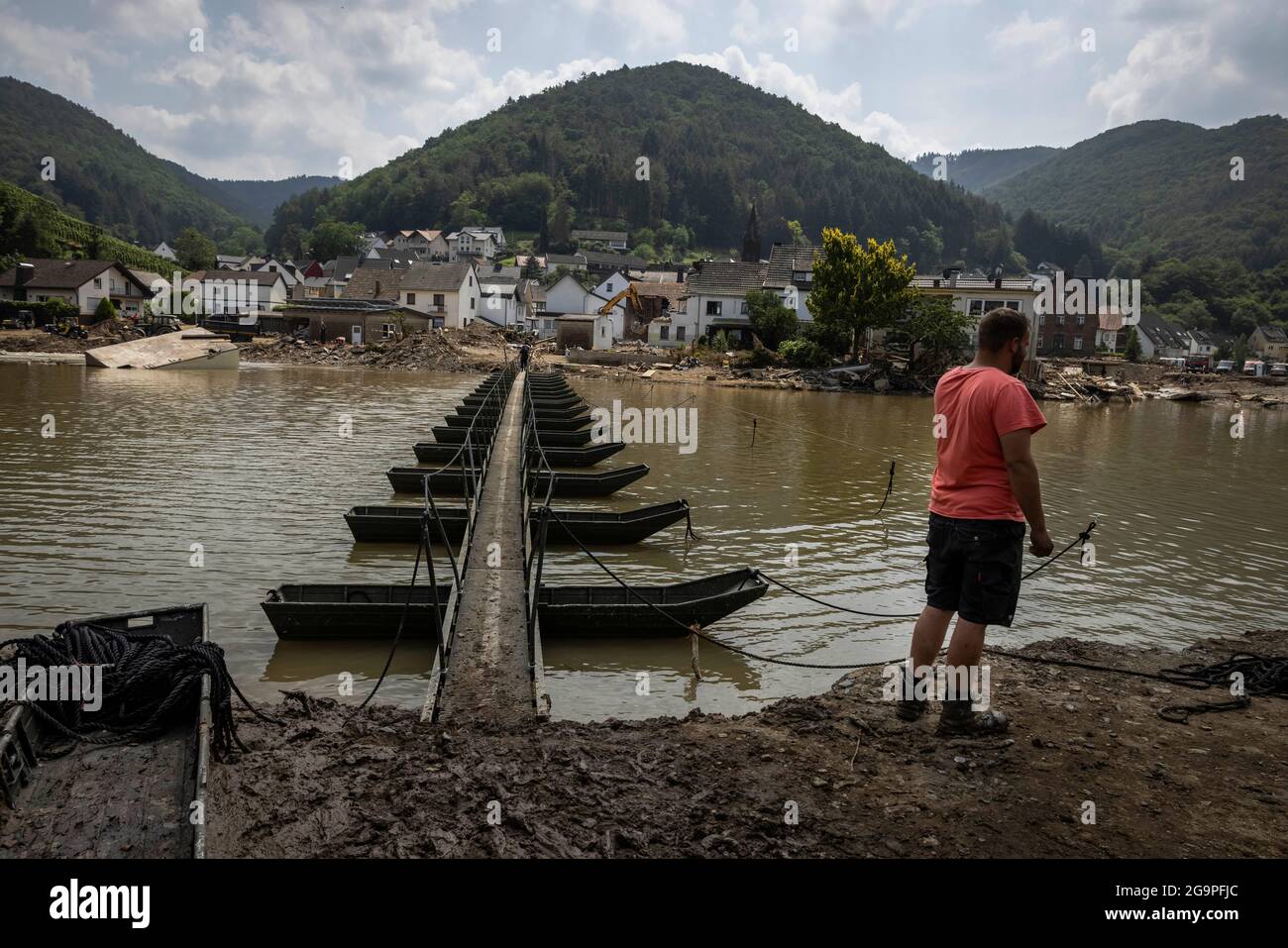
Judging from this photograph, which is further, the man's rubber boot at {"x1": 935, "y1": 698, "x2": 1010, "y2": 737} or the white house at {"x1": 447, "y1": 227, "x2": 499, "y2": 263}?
the white house at {"x1": 447, "y1": 227, "x2": 499, "y2": 263}

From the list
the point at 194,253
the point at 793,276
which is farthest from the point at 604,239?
the point at 793,276

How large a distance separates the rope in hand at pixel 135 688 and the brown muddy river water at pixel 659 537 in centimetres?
197

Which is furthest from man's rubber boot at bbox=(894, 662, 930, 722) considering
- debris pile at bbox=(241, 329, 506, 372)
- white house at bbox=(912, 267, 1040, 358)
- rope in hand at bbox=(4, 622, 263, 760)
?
white house at bbox=(912, 267, 1040, 358)

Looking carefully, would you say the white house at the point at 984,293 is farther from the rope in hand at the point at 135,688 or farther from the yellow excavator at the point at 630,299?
the rope in hand at the point at 135,688

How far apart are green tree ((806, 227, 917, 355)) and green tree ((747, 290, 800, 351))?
459cm

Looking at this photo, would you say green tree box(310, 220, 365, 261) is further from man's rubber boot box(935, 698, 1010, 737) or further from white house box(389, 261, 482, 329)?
man's rubber boot box(935, 698, 1010, 737)

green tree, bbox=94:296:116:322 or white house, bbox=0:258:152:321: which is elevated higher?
white house, bbox=0:258:152:321

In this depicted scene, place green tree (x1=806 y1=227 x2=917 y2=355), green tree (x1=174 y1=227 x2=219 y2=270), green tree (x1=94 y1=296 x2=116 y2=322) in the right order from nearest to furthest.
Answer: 1. green tree (x1=806 y1=227 x2=917 y2=355)
2. green tree (x1=94 y1=296 x2=116 y2=322)
3. green tree (x1=174 y1=227 x2=219 y2=270)

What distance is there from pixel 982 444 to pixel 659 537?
10.1 m

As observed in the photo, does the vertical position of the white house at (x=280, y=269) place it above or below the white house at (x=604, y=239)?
below

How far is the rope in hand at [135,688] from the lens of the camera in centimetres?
598

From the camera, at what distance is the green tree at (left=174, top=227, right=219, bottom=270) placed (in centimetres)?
12550

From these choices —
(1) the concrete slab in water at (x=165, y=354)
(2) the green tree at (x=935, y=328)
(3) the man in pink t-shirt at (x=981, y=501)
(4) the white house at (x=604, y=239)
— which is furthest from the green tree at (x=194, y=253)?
(3) the man in pink t-shirt at (x=981, y=501)

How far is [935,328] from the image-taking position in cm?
5800
